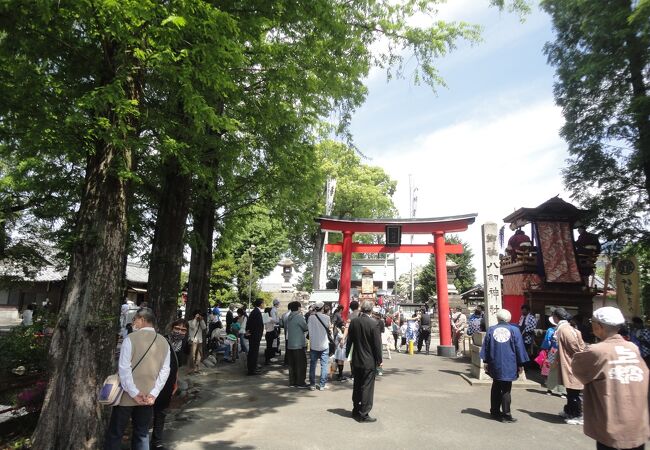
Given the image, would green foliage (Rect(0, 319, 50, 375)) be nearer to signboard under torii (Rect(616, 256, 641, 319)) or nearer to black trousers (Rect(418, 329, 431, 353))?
black trousers (Rect(418, 329, 431, 353))

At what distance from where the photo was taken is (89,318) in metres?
4.75

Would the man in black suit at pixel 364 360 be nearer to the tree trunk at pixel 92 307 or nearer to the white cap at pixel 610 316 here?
the tree trunk at pixel 92 307

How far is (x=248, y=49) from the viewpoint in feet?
23.5

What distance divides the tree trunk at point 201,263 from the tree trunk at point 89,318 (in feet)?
23.7

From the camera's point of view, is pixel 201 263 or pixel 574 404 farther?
pixel 201 263

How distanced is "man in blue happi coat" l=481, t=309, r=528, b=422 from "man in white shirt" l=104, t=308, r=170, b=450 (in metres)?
5.10

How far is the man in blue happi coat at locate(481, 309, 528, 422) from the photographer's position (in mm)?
6680

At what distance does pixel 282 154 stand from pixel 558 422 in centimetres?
765

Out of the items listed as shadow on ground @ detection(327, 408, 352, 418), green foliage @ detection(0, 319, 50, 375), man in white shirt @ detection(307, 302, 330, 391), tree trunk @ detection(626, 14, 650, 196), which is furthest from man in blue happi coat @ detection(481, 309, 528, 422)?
tree trunk @ detection(626, 14, 650, 196)

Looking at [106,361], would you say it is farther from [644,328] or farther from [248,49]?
[644,328]

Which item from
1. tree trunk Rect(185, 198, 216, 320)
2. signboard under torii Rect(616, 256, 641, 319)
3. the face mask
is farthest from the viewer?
signboard under torii Rect(616, 256, 641, 319)

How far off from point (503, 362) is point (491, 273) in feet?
16.0

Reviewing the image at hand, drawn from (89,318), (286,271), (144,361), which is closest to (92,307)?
(89,318)

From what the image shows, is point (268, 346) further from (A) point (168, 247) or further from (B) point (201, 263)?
(A) point (168, 247)
